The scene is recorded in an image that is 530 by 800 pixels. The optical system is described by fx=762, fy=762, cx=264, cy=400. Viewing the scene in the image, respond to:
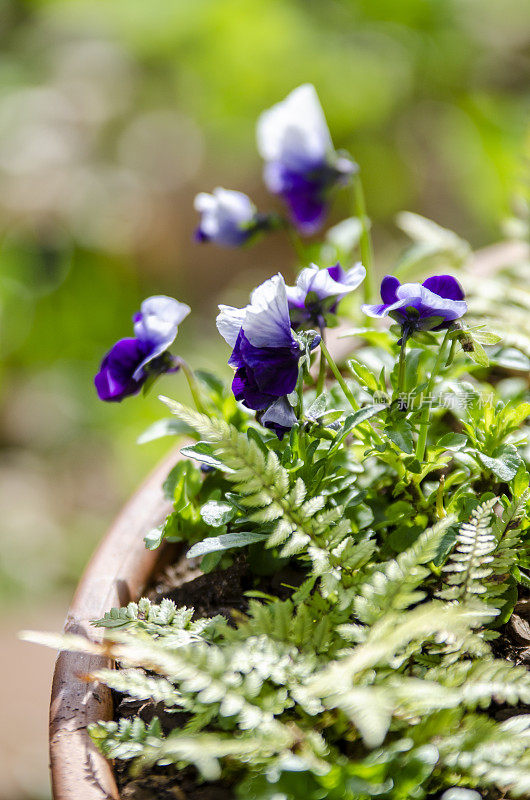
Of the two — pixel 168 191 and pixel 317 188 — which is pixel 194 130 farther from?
pixel 317 188

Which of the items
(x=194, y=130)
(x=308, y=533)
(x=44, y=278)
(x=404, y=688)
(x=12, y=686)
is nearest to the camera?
(x=404, y=688)

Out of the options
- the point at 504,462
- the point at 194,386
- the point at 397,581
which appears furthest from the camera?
the point at 194,386

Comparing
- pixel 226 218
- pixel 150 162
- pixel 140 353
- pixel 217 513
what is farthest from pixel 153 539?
pixel 150 162

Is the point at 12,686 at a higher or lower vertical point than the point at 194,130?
lower

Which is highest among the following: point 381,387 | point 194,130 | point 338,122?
point 194,130

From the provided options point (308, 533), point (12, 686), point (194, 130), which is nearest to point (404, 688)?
point (308, 533)

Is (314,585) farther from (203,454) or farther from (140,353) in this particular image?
(140,353)

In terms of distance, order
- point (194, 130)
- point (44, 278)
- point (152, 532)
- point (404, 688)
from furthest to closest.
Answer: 1. point (194, 130)
2. point (44, 278)
3. point (152, 532)
4. point (404, 688)
